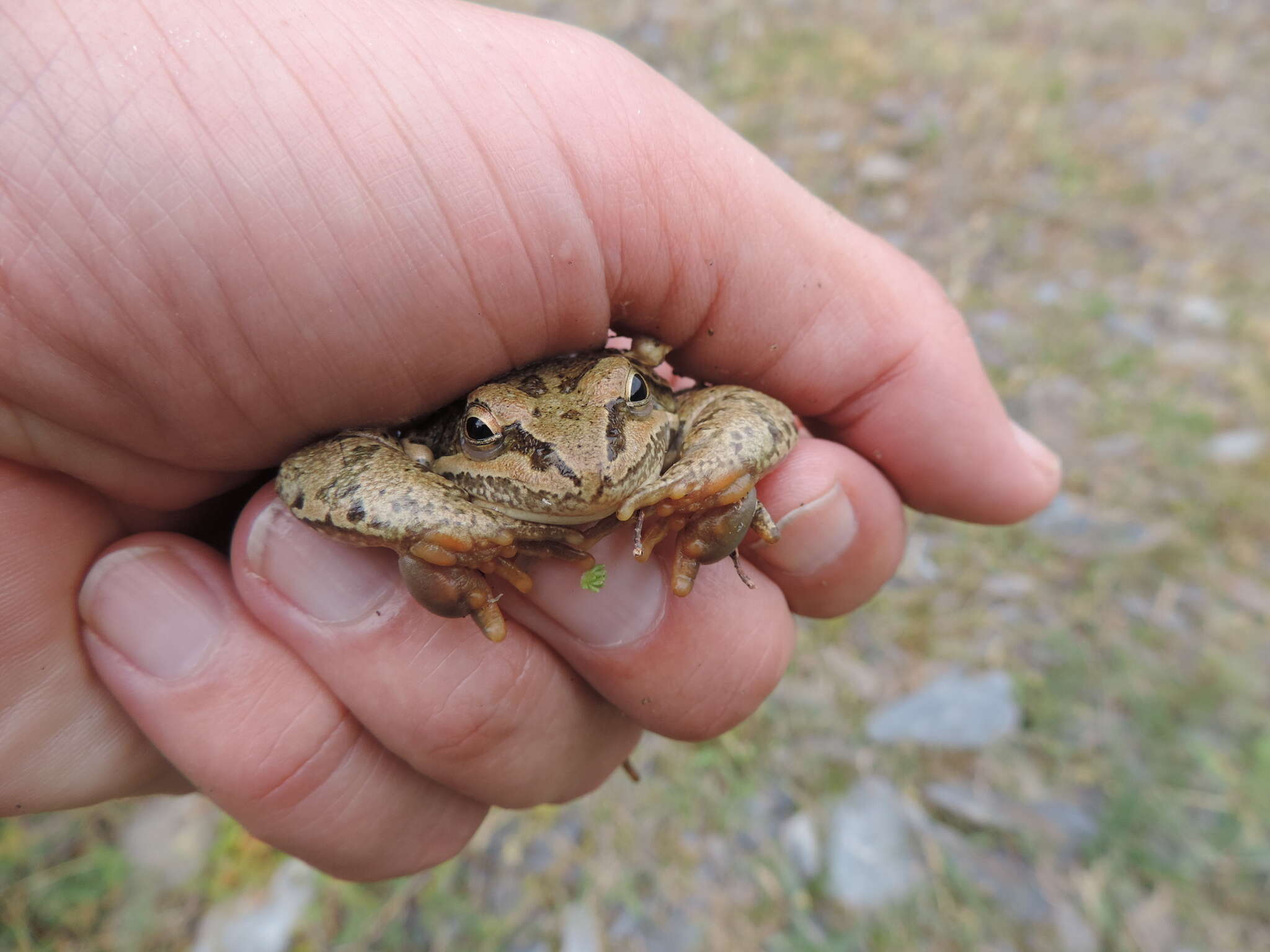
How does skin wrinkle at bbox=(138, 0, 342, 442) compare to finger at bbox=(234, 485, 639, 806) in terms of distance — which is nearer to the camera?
skin wrinkle at bbox=(138, 0, 342, 442)

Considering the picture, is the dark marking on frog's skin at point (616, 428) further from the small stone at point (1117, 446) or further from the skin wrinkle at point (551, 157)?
the small stone at point (1117, 446)

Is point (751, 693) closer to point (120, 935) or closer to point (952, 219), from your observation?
point (120, 935)

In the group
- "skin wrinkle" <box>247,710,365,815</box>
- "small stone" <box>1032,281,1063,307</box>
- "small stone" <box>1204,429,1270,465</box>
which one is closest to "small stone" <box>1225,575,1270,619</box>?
"small stone" <box>1204,429,1270,465</box>

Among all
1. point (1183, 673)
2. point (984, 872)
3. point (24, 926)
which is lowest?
point (1183, 673)

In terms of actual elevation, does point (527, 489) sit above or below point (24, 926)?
above

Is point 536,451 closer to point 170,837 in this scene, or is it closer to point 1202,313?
point 170,837

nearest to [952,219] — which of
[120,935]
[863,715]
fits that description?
[863,715]

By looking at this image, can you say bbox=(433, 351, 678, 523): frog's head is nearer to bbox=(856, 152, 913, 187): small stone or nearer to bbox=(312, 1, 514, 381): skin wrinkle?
bbox=(312, 1, 514, 381): skin wrinkle
